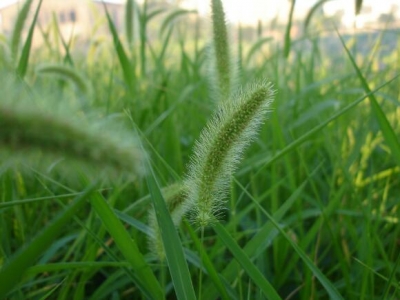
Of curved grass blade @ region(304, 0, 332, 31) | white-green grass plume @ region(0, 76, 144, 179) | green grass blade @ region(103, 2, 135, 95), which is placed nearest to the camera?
white-green grass plume @ region(0, 76, 144, 179)

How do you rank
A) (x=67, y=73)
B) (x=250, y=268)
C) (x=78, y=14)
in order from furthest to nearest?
(x=78, y=14) < (x=67, y=73) < (x=250, y=268)

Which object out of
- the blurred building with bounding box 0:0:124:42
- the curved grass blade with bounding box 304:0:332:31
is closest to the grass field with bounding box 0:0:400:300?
the curved grass blade with bounding box 304:0:332:31

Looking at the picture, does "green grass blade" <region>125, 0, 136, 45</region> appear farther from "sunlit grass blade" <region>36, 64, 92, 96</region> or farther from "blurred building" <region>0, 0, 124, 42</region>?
"sunlit grass blade" <region>36, 64, 92, 96</region>

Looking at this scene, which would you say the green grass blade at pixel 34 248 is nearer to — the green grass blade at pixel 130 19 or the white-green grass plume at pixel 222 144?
the white-green grass plume at pixel 222 144

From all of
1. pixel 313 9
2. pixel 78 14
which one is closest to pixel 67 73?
pixel 313 9

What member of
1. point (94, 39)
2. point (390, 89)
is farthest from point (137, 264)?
point (390, 89)

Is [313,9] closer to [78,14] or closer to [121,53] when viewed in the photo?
[121,53]

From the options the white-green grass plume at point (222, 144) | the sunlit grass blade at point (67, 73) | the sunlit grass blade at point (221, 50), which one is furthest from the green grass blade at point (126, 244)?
the sunlit grass blade at point (67, 73)
